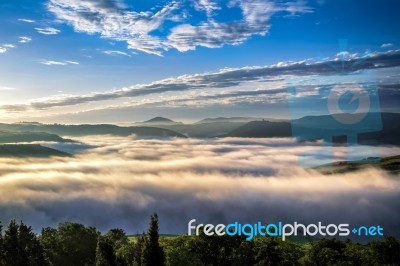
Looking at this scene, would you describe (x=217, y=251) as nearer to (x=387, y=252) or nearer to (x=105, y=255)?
(x=387, y=252)

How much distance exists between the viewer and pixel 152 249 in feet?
200

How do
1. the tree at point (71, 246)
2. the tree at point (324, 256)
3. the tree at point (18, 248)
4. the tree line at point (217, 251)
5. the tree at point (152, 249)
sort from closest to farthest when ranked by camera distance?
the tree at point (152, 249) < the tree at point (18, 248) < the tree line at point (217, 251) < the tree at point (71, 246) < the tree at point (324, 256)

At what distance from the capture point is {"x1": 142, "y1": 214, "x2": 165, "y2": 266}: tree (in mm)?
60469

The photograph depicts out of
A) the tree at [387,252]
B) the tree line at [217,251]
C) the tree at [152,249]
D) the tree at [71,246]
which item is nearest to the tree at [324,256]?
the tree line at [217,251]

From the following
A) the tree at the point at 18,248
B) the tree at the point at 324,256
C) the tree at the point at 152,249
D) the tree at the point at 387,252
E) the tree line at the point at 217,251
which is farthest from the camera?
the tree at the point at 324,256

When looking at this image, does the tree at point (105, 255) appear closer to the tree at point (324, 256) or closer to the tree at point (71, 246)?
the tree at point (71, 246)

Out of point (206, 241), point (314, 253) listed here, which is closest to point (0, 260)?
point (206, 241)

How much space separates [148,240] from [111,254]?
571 centimetres

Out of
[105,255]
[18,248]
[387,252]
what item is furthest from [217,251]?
[18,248]

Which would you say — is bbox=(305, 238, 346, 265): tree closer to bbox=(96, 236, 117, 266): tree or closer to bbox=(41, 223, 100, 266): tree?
bbox=(41, 223, 100, 266): tree

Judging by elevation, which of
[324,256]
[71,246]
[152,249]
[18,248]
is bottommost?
[324,256]

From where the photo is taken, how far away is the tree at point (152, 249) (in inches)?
2381

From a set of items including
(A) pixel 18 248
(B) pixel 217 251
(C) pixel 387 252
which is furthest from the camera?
(B) pixel 217 251

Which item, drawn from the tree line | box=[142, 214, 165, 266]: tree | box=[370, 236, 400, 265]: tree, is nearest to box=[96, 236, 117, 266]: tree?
box=[142, 214, 165, 266]: tree
